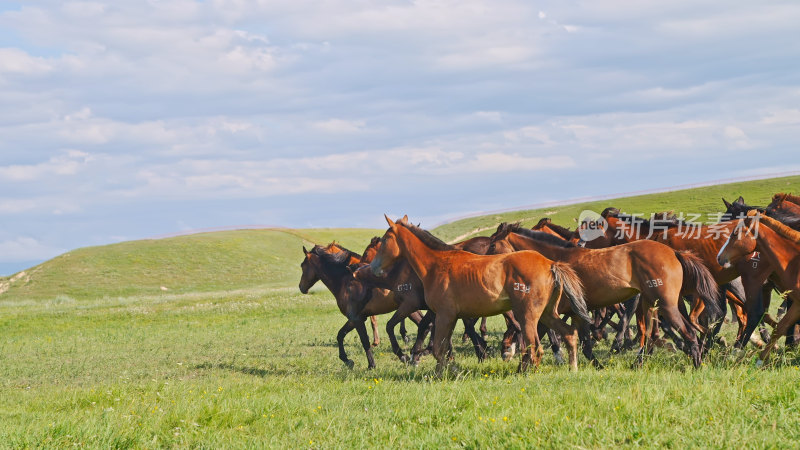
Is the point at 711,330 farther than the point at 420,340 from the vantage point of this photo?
No

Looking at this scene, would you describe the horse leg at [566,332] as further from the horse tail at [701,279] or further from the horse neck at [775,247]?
the horse neck at [775,247]

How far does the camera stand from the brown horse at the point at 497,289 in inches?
379

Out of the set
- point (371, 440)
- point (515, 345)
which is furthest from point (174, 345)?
point (371, 440)

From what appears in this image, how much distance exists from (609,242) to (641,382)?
22.0ft

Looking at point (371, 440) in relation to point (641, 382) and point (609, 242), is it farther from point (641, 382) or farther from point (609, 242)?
point (609, 242)

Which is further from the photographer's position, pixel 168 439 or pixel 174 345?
pixel 174 345

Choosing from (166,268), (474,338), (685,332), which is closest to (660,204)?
(166,268)

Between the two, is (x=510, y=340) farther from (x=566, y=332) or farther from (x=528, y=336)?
(x=528, y=336)

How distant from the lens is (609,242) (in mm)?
Answer: 13797

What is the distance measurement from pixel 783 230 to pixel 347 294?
782 cm

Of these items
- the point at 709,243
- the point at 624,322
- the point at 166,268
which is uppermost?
the point at 709,243

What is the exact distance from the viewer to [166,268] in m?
63.8

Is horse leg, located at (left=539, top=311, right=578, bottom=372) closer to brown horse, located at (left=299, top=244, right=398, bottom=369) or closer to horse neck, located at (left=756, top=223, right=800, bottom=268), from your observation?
horse neck, located at (left=756, top=223, right=800, bottom=268)

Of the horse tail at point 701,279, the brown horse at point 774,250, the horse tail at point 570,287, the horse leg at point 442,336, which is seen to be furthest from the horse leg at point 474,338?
the brown horse at point 774,250
